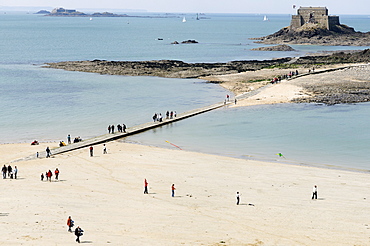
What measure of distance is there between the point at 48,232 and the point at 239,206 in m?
7.65

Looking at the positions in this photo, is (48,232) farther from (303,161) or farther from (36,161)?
(303,161)

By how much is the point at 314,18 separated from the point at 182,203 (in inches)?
4616

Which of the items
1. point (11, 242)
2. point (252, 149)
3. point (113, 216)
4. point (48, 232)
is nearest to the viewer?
point (11, 242)

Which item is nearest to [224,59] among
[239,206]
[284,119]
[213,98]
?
[213,98]

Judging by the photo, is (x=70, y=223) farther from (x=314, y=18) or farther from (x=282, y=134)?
(x=314, y=18)

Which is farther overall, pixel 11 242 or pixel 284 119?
pixel 284 119

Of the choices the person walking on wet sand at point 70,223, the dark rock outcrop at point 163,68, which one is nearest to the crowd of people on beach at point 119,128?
the person walking on wet sand at point 70,223

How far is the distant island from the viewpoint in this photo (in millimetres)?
123875

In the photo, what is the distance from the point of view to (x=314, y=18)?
433 ft

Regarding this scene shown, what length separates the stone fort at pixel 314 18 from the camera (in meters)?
130

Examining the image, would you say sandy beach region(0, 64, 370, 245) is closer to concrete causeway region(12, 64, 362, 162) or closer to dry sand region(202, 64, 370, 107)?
concrete causeway region(12, 64, 362, 162)

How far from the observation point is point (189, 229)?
750 inches

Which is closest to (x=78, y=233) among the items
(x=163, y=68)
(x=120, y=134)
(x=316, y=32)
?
(x=120, y=134)

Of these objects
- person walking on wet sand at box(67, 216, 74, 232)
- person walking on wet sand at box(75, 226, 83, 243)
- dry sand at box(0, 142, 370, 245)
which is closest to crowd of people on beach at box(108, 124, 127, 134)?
dry sand at box(0, 142, 370, 245)
